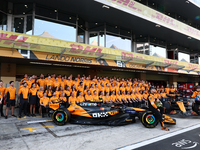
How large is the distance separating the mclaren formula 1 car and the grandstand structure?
14.1 ft

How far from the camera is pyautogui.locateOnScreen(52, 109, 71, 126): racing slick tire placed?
20.2 ft

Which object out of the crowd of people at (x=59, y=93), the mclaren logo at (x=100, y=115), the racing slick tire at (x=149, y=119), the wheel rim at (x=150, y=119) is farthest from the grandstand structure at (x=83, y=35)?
the wheel rim at (x=150, y=119)

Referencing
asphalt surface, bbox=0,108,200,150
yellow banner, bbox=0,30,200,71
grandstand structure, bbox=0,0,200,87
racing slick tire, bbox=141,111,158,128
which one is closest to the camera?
asphalt surface, bbox=0,108,200,150

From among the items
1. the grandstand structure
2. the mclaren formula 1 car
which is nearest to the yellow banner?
the grandstand structure

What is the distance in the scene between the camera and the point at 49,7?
1151 cm

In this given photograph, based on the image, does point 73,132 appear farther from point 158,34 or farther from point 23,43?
point 158,34

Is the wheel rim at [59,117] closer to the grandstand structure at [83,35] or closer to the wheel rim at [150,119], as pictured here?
the wheel rim at [150,119]

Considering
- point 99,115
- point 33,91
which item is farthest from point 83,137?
point 33,91

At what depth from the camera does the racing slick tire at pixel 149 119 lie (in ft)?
19.7

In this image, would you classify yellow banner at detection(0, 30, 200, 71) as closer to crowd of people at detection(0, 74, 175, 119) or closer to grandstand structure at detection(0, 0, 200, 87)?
grandstand structure at detection(0, 0, 200, 87)

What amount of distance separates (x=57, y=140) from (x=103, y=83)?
6775 millimetres

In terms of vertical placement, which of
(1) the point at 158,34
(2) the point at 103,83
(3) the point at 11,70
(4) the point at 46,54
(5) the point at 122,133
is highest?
(1) the point at 158,34

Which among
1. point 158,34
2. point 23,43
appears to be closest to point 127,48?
point 158,34

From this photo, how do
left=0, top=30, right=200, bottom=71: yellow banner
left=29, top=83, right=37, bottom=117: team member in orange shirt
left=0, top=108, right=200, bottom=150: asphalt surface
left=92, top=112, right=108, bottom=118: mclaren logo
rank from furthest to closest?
left=29, top=83, right=37, bottom=117: team member in orange shirt < left=0, top=30, right=200, bottom=71: yellow banner < left=92, top=112, right=108, bottom=118: mclaren logo < left=0, top=108, right=200, bottom=150: asphalt surface
